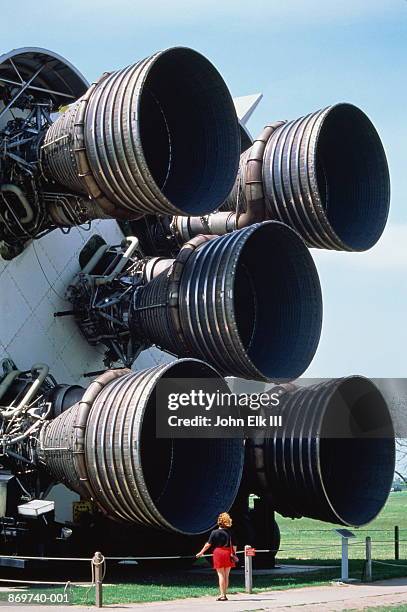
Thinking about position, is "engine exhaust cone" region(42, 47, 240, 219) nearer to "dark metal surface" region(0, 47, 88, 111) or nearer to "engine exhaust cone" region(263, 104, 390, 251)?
"engine exhaust cone" region(263, 104, 390, 251)

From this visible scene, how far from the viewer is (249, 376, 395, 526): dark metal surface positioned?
16406 millimetres

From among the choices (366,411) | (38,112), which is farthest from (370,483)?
(38,112)

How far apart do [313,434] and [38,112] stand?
270 inches

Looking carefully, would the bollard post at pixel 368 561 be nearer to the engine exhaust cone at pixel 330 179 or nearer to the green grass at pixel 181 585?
the green grass at pixel 181 585

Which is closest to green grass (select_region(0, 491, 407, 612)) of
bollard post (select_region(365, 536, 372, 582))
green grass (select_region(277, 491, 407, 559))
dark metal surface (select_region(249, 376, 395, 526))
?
green grass (select_region(277, 491, 407, 559))

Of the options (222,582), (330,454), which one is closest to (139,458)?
(222,582)

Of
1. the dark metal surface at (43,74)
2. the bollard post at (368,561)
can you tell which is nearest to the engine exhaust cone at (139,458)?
the bollard post at (368,561)

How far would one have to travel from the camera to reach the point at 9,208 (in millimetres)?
17172

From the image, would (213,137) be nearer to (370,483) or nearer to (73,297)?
(73,297)

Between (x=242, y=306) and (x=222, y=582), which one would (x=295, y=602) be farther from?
(x=242, y=306)

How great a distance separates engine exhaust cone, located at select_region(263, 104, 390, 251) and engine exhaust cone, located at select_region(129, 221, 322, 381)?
998 millimetres

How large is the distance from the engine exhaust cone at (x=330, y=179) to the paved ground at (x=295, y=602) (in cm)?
609

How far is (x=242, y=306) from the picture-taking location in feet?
58.5

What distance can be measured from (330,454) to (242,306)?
287 cm
